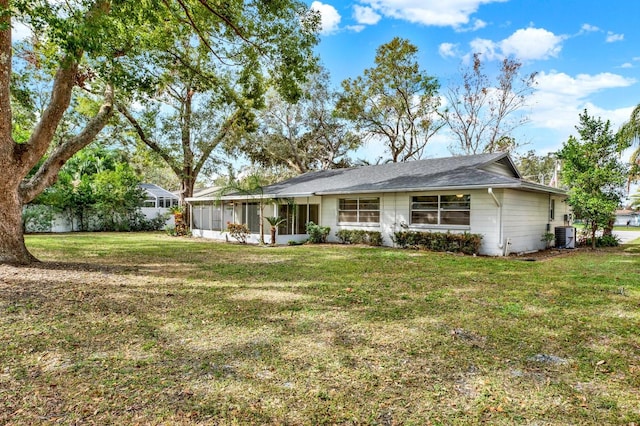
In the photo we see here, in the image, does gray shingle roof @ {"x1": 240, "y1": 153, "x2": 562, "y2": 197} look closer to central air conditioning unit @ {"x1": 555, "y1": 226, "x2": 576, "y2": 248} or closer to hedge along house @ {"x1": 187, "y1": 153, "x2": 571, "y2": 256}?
hedge along house @ {"x1": 187, "y1": 153, "x2": 571, "y2": 256}

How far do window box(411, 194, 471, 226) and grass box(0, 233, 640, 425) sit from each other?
5346 millimetres

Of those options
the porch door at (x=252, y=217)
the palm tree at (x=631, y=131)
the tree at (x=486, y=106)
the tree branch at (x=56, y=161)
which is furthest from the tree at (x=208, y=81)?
the tree at (x=486, y=106)

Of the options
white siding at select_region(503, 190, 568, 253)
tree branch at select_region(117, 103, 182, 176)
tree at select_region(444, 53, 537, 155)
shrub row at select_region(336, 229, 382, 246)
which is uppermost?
tree at select_region(444, 53, 537, 155)

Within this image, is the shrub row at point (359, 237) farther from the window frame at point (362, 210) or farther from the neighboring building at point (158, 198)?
the neighboring building at point (158, 198)

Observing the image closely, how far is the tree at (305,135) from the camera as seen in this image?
28.5 metres

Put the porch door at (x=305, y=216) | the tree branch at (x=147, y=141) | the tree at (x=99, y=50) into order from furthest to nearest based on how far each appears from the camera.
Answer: the tree branch at (x=147, y=141), the porch door at (x=305, y=216), the tree at (x=99, y=50)

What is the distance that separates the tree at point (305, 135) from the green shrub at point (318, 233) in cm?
1426

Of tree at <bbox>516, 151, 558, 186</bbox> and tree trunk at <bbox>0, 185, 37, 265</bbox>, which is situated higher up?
tree at <bbox>516, 151, 558, 186</bbox>

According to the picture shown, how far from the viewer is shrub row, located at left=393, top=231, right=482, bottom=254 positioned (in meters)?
12.0

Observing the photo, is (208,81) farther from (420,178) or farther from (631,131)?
(631,131)

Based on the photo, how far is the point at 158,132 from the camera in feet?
70.6

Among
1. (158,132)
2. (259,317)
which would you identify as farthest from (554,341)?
(158,132)

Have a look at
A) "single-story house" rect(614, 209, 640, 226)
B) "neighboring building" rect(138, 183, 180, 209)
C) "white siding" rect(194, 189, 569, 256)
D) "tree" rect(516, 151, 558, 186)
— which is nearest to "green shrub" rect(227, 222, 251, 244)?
"white siding" rect(194, 189, 569, 256)

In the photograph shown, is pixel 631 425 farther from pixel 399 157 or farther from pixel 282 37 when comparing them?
pixel 399 157
